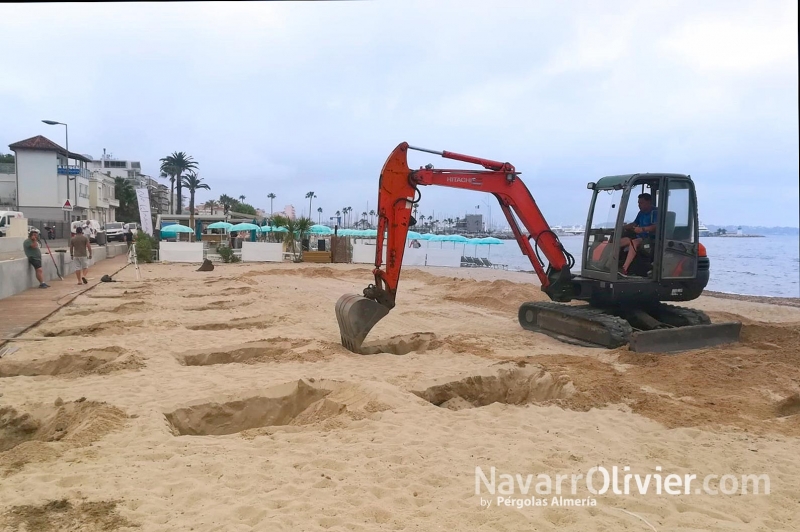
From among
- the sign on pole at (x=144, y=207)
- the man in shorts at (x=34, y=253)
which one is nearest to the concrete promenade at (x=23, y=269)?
the man in shorts at (x=34, y=253)

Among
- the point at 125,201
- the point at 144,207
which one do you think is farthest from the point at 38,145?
the point at 144,207

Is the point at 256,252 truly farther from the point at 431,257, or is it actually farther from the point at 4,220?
the point at 4,220

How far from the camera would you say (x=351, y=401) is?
621 centimetres

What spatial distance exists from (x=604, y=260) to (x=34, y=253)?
1546 centimetres

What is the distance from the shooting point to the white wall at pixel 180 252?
1227 inches

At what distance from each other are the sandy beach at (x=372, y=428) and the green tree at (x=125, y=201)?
2861 inches

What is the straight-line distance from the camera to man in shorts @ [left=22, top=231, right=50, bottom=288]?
15.6 m

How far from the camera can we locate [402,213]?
29.2 ft

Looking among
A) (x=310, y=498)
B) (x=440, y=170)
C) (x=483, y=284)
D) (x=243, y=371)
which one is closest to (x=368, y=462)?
(x=310, y=498)

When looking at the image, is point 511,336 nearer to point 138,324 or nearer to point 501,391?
point 501,391

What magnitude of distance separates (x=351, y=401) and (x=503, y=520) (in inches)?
111

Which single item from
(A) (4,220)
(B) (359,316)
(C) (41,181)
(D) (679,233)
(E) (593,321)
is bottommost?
(E) (593,321)

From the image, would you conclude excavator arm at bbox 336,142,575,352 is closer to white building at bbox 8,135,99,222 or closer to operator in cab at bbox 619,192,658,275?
operator in cab at bbox 619,192,658,275

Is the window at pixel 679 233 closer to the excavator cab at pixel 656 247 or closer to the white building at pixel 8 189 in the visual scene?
the excavator cab at pixel 656 247
